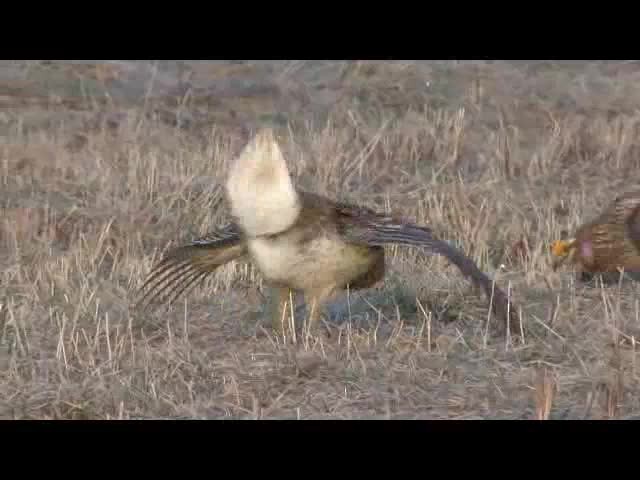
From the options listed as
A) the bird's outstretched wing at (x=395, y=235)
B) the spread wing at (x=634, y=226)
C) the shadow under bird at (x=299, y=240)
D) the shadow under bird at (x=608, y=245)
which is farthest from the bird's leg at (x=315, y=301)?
the spread wing at (x=634, y=226)

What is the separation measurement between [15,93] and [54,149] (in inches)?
77.9

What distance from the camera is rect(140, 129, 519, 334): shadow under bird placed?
6.62 m

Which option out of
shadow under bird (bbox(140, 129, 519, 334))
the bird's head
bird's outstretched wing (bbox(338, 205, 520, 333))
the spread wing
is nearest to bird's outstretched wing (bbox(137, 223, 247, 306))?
shadow under bird (bbox(140, 129, 519, 334))

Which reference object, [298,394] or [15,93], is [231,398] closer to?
[298,394]

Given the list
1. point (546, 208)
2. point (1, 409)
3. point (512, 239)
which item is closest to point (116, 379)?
point (1, 409)

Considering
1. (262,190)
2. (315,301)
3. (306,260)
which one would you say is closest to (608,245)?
(315,301)

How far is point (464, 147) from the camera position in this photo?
1127cm

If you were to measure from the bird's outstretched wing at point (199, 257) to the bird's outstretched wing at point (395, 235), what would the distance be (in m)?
0.52

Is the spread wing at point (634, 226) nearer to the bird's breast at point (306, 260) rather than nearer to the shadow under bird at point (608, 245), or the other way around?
the shadow under bird at point (608, 245)

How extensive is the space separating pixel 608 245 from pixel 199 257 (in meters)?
2.51

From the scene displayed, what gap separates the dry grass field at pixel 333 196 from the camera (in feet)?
21.0

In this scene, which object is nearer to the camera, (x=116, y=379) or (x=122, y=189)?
(x=116, y=379)

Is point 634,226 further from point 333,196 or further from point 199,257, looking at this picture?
point 199,257
